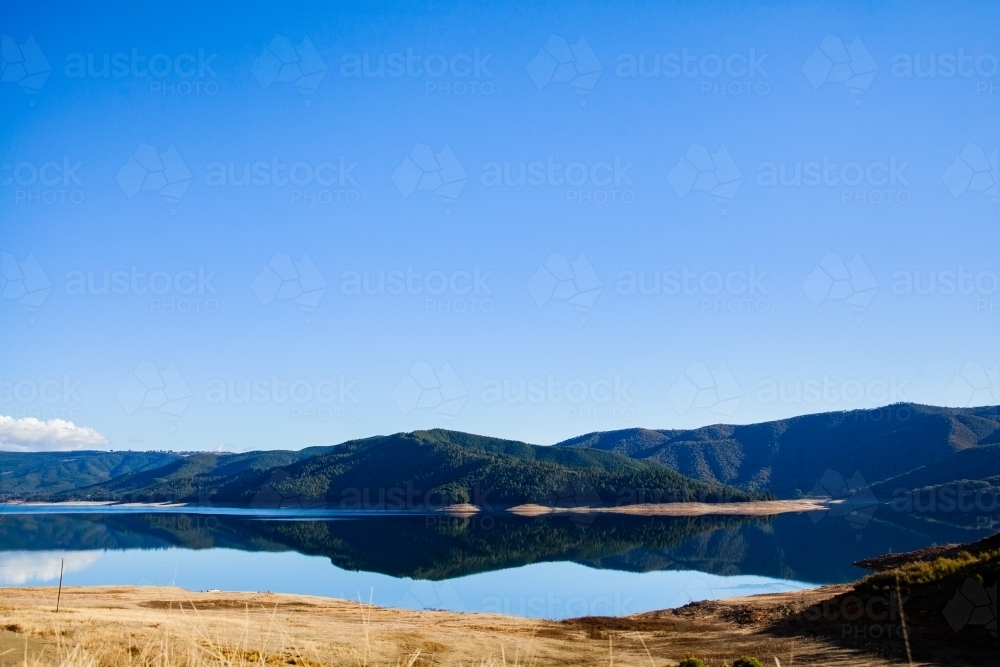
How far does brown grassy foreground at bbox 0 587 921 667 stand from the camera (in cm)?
1614

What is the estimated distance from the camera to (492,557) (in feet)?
199
